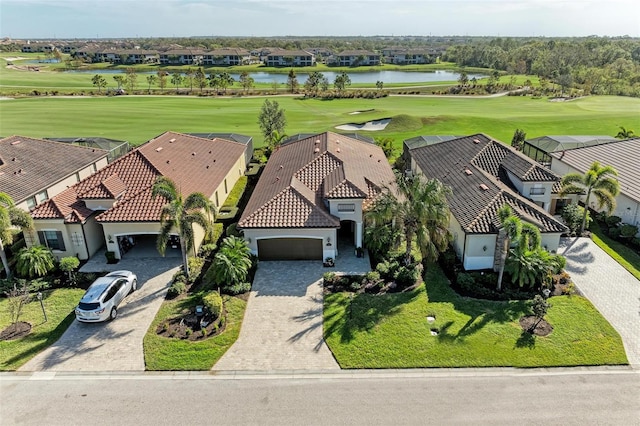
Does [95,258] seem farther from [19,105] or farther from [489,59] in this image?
[489,59]

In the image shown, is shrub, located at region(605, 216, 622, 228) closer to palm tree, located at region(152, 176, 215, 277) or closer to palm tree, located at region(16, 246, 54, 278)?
palm tree, located at region(152, 176, 215, 277)

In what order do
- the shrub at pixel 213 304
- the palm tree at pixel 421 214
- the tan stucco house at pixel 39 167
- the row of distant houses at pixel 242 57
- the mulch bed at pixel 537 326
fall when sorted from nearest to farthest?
the mulch bed at pixel 537 326 → the shrub at pixel 213 304 → the palm tree at pixel 421 214 → the tan stucco house at pixel 39 167 → the row of distant houses at pixel 242 57

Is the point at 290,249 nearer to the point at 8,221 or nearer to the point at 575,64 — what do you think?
the point at 8,221

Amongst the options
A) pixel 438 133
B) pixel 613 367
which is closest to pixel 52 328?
pixel 613 367

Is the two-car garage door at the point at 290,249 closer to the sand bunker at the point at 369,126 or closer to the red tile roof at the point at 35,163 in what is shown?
the red tile roof at the point at 35,163

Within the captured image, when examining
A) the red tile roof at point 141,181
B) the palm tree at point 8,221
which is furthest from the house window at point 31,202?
the palm tree at point 8,221

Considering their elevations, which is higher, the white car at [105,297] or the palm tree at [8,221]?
the palm tree at [8,221]

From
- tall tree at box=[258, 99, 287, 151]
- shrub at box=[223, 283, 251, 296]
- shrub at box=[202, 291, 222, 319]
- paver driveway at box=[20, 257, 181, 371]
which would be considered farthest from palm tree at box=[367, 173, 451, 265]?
tall tree at box=[258, 99, 287, 151]
